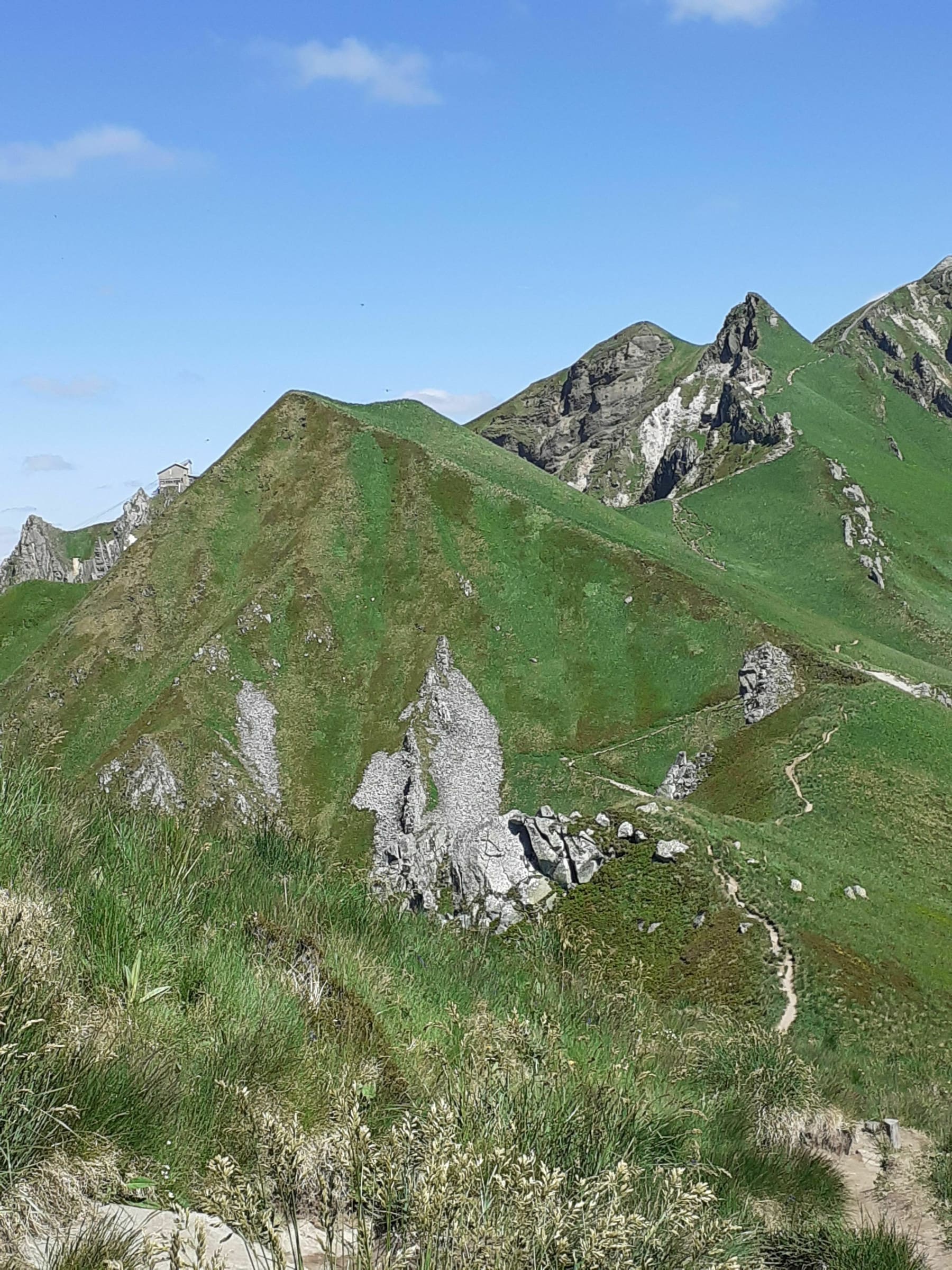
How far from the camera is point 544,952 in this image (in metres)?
11.4

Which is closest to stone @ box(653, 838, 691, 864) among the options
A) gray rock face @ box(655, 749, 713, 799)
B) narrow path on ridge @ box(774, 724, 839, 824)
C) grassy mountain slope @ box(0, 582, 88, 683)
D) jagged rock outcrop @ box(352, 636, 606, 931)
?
jagged rock outcrop @ box(352, 636, 606, 931)

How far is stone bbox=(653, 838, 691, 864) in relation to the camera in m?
46.4

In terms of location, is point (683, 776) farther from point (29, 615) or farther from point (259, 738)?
point (29, 615)

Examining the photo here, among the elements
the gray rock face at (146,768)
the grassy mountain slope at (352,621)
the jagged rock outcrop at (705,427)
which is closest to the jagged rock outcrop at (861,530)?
the jagged rock outcrop at (705,427)

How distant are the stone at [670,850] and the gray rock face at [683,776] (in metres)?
18.9

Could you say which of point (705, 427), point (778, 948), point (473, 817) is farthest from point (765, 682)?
point (705, 427)

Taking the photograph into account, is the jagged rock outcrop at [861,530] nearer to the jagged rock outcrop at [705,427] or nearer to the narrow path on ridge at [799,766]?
the jagged rock outcrop at [705,427]

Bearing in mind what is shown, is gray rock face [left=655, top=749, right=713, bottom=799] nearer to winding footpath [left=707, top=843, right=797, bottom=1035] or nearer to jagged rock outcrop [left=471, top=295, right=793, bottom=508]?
winding footpath [left=707, top=843, right=797, bottom=1035]

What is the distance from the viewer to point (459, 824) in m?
70.2

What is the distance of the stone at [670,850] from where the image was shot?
46438 millimetres

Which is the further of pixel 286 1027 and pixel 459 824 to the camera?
pixel 459 824

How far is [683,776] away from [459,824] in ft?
55.2

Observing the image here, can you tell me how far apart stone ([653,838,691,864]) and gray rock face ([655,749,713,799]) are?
18.9 m

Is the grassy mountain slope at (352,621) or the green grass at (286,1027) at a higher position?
the grassy mountain slope at (352,621)
